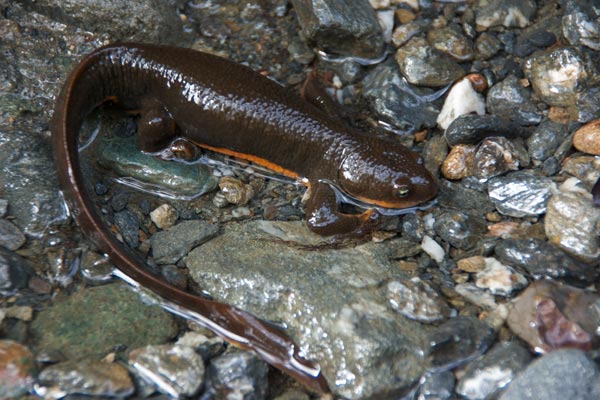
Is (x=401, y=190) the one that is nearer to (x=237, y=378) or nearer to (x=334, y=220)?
(x=334, y=220)

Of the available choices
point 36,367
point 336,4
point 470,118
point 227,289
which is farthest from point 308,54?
point 36,367

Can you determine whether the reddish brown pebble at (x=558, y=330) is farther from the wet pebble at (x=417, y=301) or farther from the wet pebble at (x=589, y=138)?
the wet pebble at (x=589, y=138)

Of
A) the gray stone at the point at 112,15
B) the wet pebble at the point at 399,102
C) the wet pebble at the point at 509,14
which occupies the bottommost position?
the wet pebble at the point at 399,102

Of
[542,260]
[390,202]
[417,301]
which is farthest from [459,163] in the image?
[417,301]

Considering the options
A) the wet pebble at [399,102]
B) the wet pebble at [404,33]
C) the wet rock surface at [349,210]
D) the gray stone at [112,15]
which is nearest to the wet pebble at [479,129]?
the wet rock surface at [349,210]

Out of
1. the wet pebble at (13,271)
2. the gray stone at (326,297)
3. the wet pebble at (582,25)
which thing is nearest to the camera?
the gray stone at (326,297)

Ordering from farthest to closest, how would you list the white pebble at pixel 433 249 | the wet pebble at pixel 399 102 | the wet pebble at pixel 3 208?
the wet pebble at pixel 399 102, the white pebble at pixel 433 249, the wet pebble at pixel 3 208

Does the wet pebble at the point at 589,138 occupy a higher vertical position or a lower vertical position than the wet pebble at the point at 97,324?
higher
